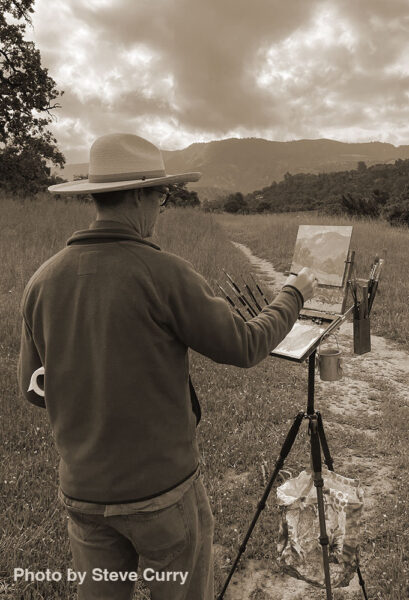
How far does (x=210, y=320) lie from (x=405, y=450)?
3.37 meters

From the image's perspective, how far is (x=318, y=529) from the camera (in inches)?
90.8

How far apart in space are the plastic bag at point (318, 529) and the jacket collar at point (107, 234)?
172 centimetres

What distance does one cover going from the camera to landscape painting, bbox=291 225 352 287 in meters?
2.56

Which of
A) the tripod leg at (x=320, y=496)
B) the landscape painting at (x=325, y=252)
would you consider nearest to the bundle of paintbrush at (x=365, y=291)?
the landscape painting at (x=325, y=252)

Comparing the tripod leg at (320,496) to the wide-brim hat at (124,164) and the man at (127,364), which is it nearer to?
the man at (127,364)

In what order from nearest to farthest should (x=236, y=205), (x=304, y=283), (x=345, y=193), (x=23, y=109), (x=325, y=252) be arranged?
(x=304, y=283) < (x=325, y=252) < (x=23, y=109) < (x=345, y=193) < (x=236, y=205)

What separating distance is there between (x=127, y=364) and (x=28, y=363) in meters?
0.46

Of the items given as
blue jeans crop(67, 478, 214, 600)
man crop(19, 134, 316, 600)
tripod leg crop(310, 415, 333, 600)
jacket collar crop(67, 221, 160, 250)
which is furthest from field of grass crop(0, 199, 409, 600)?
jacket collar crop(67, 221, 160, 250)

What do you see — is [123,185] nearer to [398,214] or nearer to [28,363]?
[28,363]

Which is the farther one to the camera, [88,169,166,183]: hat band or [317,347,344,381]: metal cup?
[317,347,344,381]: metal cup

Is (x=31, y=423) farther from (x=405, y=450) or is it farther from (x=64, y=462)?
(x=405, y=450)

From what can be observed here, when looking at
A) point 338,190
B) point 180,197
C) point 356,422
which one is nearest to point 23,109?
point 180,197

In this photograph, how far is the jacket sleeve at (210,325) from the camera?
1215mm

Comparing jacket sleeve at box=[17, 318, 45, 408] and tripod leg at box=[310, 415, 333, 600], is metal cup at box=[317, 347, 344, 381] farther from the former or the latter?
jacket sleeve at box=[17, 318, 45, 408]
